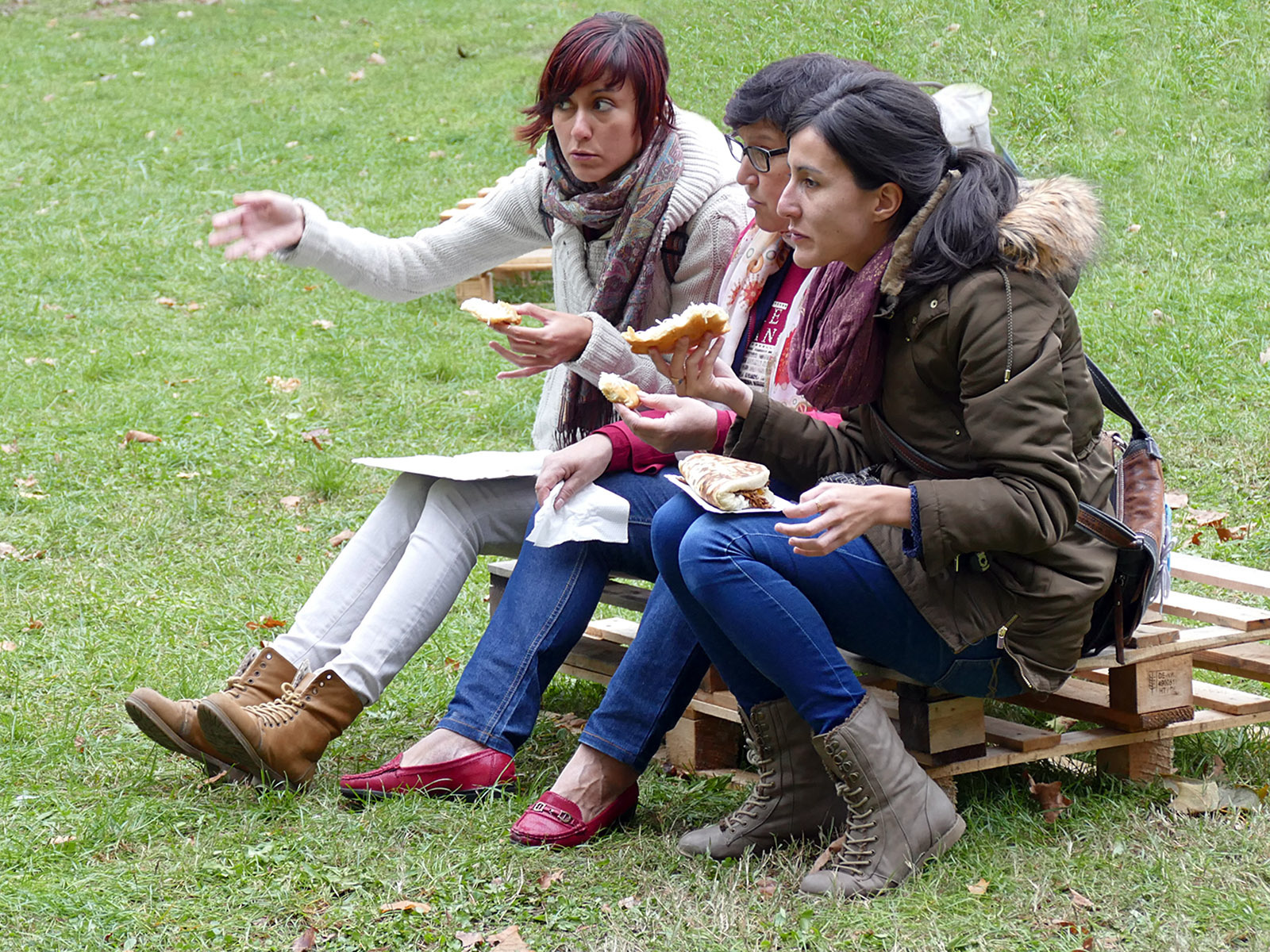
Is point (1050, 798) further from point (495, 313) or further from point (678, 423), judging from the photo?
point (495, 313)

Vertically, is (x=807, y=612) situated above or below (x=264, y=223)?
below

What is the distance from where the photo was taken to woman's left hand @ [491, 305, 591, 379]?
9.81ft

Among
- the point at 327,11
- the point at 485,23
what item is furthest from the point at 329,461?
the point at 327,11

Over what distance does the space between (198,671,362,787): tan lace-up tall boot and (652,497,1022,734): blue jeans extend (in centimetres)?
90

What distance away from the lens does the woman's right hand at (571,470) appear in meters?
2.86

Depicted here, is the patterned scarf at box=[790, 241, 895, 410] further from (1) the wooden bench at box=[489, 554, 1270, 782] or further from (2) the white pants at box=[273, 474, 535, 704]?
(2) the white pants at box=[273, 474, 535, 704]

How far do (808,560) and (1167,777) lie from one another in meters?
0.97

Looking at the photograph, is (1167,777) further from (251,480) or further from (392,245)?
Result: (251,480)

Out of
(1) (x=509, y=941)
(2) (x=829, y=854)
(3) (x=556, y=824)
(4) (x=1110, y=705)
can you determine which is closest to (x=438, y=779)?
(3) (x=556, y=824)

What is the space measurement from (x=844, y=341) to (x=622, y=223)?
94 cm

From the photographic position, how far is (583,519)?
113 inches

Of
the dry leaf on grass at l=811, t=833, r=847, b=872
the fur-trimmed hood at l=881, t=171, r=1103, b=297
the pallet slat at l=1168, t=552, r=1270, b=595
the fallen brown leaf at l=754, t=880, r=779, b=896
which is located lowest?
the fallen brown leaf at l=754, t=880, r=779, b=896

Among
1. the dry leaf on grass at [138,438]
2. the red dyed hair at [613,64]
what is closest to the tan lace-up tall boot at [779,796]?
the red dyed hair at [613,64]

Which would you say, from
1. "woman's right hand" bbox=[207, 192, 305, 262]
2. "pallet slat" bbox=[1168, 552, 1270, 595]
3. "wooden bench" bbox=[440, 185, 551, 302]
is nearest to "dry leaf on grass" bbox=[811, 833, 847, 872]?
"pallet slat" bbox=[1168, 552, 1270, 595]
